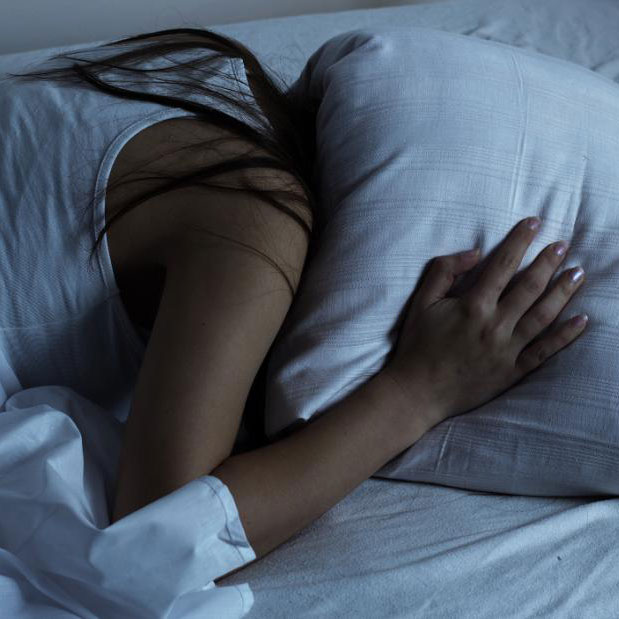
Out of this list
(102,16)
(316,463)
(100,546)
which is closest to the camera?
(100,546)

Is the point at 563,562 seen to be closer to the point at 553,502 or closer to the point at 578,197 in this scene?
the point at 553,502

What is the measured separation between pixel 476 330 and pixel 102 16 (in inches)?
37.1

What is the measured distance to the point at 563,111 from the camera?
2.52 ft

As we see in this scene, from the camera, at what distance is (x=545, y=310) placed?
72 centimetres

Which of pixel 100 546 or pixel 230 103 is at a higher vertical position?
pixel 230 103

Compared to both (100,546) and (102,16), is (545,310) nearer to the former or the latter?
(100,546)

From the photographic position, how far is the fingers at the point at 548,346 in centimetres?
71

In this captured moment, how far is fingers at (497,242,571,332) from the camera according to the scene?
2.39 feet

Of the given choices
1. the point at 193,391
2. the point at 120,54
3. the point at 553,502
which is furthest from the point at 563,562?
the point at 120,54

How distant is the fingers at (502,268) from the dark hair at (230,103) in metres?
0.15

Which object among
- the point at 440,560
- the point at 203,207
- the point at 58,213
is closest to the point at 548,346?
the point at 440,560

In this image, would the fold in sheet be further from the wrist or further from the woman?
the wrist

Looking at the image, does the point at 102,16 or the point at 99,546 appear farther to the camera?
the point at 102,16

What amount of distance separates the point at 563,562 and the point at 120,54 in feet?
1.94
